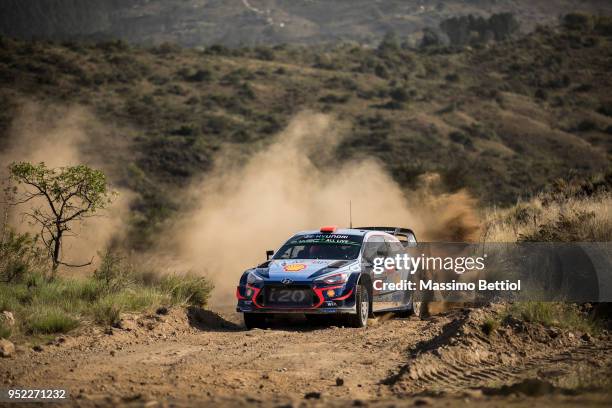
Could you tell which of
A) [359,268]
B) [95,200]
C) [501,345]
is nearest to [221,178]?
[95,200]

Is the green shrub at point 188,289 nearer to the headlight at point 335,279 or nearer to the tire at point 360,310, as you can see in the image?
the headlight at point 335,279

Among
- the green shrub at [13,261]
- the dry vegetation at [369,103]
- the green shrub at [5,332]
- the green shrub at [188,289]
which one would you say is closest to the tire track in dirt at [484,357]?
the green shrub at [5,332]

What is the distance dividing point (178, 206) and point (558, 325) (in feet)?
89.8

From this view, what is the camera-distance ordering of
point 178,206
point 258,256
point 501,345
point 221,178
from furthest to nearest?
1. point 221,178
2. point 178,206
3. point 258,256
4. point 501,345

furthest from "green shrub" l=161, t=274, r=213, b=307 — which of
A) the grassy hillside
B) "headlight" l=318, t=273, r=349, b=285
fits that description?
the grassy hillside

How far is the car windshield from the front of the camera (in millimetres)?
15117

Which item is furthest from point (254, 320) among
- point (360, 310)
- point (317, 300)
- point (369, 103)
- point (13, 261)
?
point (369, 103)

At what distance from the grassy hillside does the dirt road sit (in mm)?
Answer: 23224

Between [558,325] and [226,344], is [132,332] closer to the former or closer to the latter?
[226,344]

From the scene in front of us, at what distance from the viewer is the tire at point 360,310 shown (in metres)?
14.1

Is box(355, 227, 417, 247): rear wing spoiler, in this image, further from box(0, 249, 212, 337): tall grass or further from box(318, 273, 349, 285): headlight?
box(0, 249, 212, 337): tall grass

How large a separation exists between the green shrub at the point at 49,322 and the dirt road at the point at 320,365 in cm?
30

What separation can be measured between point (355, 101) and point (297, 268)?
164 feet

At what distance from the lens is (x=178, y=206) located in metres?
38.3
